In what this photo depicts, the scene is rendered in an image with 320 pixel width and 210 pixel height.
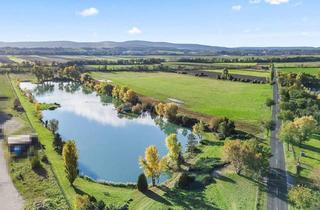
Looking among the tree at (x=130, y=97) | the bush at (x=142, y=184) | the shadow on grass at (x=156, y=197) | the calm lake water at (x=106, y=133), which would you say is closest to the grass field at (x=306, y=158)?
the shadow on grass at (x=156, y=197)

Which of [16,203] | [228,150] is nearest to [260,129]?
[228,150]

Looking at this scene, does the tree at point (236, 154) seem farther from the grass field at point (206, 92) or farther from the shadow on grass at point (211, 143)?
the grass field at point (206, 92)

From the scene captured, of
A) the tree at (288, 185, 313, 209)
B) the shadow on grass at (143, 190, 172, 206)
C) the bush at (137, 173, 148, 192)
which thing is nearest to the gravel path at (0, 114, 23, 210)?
the bush at (137, 173, 148, 192)

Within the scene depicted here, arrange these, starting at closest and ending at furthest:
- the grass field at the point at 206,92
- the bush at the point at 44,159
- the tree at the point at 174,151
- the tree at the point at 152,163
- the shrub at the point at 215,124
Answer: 1. the tree at the point at 152,163
2. the tree at the point at 174,151
3. the bush at the point at 44,159
4. the shrub at the point at 215,124
5. the grass field at the point at 206,92

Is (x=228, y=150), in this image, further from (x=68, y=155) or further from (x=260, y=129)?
(x=260, y=129)

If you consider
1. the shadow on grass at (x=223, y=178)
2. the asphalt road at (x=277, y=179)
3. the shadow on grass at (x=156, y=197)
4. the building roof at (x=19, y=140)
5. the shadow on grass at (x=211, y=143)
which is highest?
the building roof at (x=19, y=140)

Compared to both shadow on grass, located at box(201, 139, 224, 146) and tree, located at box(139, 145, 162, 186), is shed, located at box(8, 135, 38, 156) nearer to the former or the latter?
tree, located at box(139, 145, 162, 186)

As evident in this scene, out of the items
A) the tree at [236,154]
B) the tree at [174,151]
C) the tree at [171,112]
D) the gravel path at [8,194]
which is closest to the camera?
the gravel path at [8,194]
